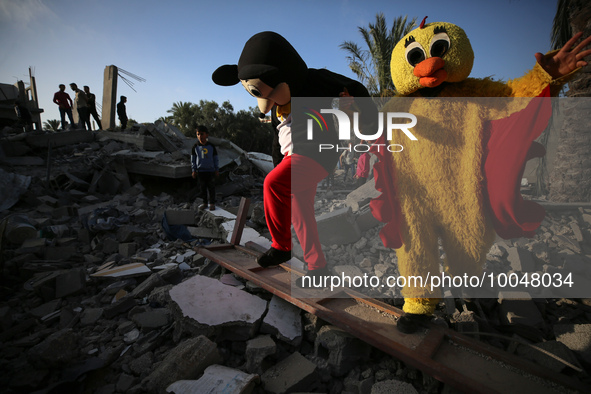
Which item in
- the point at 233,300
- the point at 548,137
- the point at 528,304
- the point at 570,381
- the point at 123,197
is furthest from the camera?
the point at 123,197

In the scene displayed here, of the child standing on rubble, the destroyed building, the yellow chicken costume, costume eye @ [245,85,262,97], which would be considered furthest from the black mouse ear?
the destroyed building

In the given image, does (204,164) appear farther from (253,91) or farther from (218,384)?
(218,384)

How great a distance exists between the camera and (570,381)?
1354mm

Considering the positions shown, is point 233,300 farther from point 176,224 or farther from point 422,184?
point 176,224

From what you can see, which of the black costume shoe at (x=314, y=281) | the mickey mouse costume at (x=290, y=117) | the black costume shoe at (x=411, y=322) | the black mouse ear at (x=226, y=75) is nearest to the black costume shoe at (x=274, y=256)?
the mickey mouse costume at (x=290, y=117)

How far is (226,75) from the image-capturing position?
2.43 m

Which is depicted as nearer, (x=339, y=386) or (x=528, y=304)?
(x=339, y=386)

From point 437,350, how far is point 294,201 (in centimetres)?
137

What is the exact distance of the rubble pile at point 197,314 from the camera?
5.97 feet

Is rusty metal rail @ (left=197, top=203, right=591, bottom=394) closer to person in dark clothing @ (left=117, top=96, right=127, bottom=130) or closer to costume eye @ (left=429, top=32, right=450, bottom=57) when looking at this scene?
costume eye @ (left=429, top=32, right=450, bottom=57)

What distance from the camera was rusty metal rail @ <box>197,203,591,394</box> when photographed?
1.37m

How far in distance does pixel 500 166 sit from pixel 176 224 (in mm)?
4990

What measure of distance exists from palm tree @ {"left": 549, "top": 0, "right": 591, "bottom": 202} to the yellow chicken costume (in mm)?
4367

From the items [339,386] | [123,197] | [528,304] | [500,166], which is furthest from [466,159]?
[123,197]
